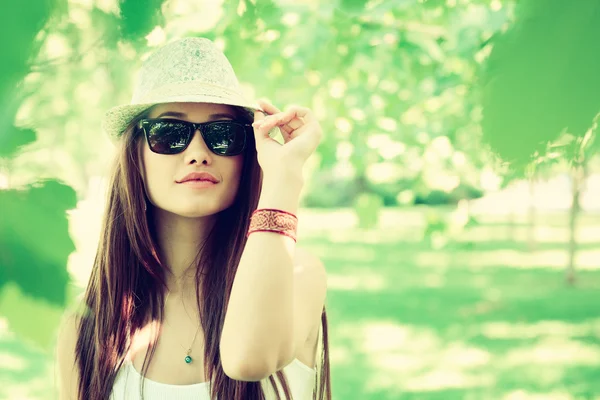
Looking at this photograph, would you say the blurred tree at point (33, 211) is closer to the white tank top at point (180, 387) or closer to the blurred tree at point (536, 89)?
the blurred tree at point (536, 89)

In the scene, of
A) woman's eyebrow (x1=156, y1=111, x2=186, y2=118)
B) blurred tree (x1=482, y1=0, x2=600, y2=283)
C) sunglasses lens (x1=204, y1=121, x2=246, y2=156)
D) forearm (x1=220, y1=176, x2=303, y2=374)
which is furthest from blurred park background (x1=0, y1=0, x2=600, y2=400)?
forearm (x1=220, y1=176, x2=303, y2=374)

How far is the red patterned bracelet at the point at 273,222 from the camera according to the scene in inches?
58.4

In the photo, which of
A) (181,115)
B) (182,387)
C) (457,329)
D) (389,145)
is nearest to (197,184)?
(181,115)

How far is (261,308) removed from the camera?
4.69 feet

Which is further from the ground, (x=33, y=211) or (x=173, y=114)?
(x=173, y=114)

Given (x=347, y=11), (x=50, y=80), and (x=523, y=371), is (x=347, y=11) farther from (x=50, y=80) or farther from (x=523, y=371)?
(x=523, y=371)

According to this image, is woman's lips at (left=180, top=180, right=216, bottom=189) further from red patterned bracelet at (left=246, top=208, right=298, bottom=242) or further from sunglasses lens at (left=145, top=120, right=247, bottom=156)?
red patterned bracelet at (left=246, top=208, right=298, bottom=242)

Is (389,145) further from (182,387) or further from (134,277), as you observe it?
(182,387)

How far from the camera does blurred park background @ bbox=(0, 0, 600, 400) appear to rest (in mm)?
633

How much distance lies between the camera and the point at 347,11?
1.67 meters

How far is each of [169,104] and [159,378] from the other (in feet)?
2.32

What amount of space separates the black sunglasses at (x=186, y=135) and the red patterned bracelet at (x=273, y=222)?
10.3 inches

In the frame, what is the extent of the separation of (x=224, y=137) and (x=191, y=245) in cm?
39

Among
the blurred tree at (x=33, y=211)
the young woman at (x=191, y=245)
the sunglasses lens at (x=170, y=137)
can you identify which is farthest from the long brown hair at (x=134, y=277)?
the blurred tree at (x=33, y=211)
